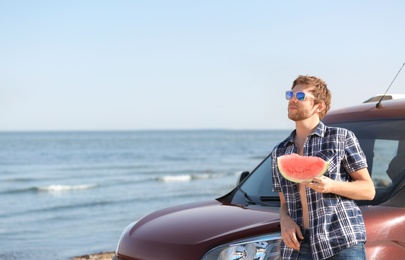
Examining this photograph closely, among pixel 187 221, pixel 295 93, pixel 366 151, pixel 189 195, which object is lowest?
pixel 189 195

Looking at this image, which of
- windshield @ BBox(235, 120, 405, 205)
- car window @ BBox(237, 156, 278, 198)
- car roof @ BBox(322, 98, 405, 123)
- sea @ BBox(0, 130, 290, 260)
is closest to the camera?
windshield @ BBox(235, 120, 405, 205)

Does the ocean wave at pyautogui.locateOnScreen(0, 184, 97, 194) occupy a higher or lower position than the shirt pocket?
lower

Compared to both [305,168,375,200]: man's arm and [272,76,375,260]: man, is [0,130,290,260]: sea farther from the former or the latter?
[305,168,375,200]: man's arm

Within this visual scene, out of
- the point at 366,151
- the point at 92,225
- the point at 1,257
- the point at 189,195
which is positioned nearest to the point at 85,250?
the point at 1,257

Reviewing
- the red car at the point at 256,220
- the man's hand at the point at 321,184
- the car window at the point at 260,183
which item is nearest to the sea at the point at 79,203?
the car window at the point at 260,183

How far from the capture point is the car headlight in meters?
3.73

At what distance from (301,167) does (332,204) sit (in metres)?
0.28

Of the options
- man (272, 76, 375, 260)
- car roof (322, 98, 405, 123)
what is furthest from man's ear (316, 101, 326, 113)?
car roof (322, 98, 405, 123)

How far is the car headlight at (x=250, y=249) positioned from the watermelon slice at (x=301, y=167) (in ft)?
2.43

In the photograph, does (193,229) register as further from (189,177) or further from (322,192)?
(189,177)

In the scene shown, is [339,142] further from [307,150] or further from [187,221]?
[187,221]

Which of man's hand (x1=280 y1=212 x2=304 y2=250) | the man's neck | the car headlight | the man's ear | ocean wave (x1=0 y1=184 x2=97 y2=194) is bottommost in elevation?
ocean wave (x1=0 y1=184 x2=97 y2=194)

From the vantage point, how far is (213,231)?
4.01 m

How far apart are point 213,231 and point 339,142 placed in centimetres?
110
